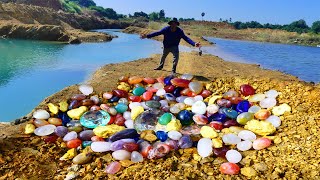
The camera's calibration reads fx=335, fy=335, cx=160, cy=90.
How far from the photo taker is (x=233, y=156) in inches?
178

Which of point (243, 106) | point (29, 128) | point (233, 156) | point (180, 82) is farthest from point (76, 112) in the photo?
point (243, 106)

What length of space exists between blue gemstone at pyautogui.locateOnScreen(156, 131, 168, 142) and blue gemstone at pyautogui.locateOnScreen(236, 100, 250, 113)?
65.7 inches

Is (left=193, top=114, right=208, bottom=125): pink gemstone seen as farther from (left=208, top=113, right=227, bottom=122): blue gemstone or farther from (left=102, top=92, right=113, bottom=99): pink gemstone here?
(left=102, top=92, right=113, bottom=99): pink gemstone

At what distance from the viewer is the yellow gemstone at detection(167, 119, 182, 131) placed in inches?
210

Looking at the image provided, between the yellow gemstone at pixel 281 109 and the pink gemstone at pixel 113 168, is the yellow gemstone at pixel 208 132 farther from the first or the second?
the pink gemstone at pixel 113 168

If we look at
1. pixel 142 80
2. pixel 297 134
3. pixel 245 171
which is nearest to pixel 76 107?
pixel 142 80

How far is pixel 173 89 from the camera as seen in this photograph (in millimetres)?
7020

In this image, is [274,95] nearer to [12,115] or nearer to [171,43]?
[171,43]

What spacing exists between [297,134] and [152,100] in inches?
108

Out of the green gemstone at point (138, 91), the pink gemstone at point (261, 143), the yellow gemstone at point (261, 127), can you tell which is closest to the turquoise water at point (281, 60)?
the green gemstone at point (138, 91)

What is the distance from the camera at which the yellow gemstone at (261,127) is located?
520 cm

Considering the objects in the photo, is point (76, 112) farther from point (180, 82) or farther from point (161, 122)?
point (180, 82)

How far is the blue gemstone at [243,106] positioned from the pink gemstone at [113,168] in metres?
2.65

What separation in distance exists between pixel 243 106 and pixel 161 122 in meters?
1.60
